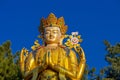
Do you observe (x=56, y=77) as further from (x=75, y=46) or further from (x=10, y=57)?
(x=10, y=57)

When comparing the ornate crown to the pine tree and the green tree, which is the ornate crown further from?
the pine tree

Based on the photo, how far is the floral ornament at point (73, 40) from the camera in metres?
8.54

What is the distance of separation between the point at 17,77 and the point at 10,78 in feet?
A: 0.60

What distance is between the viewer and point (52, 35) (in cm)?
863

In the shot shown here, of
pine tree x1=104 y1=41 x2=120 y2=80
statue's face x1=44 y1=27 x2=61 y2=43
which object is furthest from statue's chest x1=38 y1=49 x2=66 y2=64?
pine tree x1=104 y1=41 x2=120 y2=80

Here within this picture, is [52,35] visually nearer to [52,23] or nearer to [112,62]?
[52,23]

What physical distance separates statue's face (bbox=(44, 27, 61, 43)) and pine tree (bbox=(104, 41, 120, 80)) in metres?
4.67

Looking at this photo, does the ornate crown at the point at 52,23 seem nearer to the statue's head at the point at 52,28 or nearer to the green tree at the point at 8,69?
the statue's head at the point at 52,28

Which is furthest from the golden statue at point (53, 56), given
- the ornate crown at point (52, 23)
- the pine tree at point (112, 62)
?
the pine tree at point (112, 62)

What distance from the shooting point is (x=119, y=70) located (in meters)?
13.2

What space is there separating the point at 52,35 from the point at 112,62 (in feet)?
18.2

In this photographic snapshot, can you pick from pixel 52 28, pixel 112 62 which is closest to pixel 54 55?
pixel 52 28

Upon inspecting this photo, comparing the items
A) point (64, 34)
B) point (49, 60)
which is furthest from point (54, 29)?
point (49, 60)

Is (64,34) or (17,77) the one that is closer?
(64,34)
